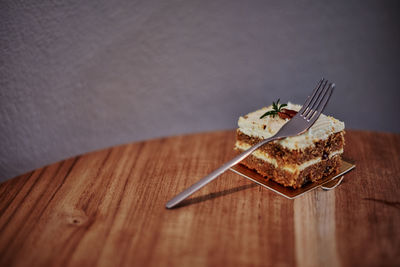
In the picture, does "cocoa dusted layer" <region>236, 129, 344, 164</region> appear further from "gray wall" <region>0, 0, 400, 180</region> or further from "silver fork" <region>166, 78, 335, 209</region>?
"gray wall" <region>0, 0, 400, 180</region>

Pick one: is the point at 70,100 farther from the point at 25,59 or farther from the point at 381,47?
the point at 381,47

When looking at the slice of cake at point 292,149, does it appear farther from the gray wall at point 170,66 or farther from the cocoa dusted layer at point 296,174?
the gray wall at point 170,66

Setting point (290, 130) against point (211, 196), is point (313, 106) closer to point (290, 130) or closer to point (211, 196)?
point (290, 130)

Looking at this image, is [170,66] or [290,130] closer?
[290,130]

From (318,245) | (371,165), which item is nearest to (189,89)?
(371,165)

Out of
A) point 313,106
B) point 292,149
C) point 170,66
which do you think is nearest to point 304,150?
point 292,149
